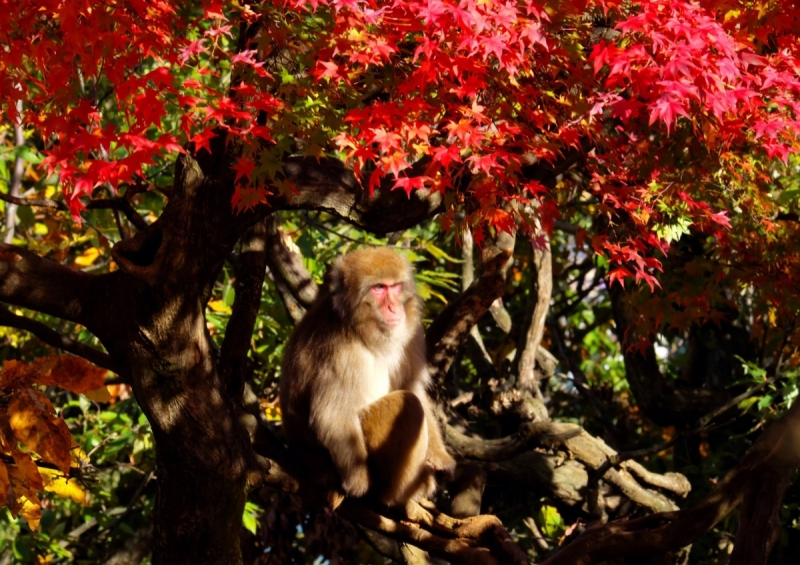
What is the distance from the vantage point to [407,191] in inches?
Result: 145

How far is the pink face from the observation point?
4.86m

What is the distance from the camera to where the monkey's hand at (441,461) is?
16.7ft

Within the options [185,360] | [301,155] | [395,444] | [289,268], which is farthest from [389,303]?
[185,360]

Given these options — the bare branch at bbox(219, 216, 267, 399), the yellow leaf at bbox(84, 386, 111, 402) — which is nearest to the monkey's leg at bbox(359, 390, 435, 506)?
the bare branch at bbox(219, 216, 267, 399)

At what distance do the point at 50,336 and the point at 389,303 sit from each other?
1711mm

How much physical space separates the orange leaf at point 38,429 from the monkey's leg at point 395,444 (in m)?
1.55

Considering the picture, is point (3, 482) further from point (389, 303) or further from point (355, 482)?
point (389, 303)

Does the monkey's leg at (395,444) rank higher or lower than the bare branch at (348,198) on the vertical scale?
lower

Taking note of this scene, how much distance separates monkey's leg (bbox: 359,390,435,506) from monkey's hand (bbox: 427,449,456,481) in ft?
1.09

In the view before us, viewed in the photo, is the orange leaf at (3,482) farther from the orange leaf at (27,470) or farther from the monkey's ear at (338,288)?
the monkey's ear at (338,288)

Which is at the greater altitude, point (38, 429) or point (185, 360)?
point (185, 360)

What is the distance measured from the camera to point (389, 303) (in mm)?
4863

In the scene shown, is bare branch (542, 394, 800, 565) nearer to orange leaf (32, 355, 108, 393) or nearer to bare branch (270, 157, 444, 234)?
bare branch (270, 157, 444, 234)

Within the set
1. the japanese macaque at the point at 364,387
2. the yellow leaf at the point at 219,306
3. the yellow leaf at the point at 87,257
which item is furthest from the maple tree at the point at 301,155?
the yellow leaf at the point at 87,257
